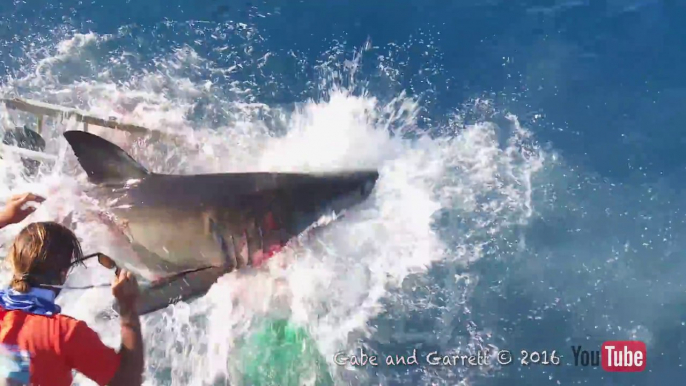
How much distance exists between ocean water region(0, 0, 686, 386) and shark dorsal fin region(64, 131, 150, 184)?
34 cm

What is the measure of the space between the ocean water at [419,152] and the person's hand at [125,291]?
87.0 inches

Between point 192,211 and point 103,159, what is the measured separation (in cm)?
68

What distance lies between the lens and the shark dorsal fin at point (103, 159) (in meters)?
3.69

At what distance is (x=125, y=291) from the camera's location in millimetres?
1920

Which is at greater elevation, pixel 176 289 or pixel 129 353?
pixel 176 289

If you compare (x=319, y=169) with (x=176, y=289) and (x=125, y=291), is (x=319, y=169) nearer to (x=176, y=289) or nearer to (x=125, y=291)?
(x=176, y=289)

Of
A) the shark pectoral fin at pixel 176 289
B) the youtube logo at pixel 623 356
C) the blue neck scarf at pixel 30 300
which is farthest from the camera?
the youtube logo at pixel 623 356

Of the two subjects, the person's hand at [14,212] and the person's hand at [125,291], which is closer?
the person's hand at [125,291]

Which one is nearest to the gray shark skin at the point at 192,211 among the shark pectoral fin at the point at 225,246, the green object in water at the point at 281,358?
the shark pectoral fin at the point at 225,246

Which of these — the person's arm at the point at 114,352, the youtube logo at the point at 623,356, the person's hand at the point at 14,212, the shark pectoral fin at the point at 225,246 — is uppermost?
the shark pectoral fin at the point at 225,246

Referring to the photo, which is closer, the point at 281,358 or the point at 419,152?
the point at 281,358

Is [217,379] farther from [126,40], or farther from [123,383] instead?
[126,40]

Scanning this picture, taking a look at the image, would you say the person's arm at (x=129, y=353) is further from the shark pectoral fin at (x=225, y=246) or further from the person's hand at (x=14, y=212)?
the shark pectoral fin at (x=225, y=246)

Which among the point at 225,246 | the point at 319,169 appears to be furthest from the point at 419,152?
the point at 225,246
